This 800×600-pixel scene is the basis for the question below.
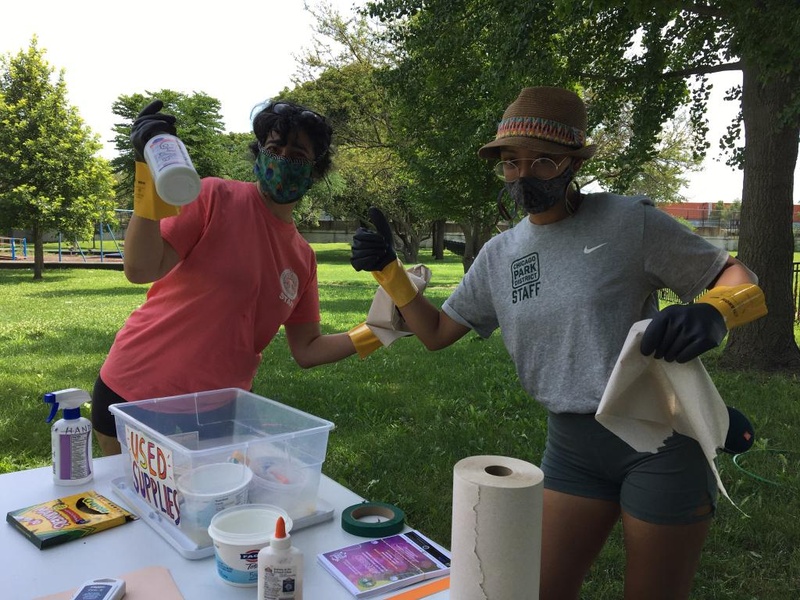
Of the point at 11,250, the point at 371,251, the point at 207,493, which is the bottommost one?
the point at 11,250

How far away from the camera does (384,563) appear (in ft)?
4.85

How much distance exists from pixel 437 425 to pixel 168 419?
346 cm

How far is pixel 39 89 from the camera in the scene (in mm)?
19188

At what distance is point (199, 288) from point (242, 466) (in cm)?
76

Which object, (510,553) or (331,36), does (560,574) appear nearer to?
(510,553)

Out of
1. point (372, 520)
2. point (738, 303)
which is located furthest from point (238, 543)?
point (738, 303)

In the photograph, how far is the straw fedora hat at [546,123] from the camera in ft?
6.19

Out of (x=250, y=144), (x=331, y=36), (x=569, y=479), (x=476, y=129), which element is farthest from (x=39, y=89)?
(x=569, y=479)

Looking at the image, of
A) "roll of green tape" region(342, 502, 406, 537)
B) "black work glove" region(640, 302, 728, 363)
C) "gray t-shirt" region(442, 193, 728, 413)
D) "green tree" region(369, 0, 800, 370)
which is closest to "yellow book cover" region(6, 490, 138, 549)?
"roll of green tape" region(342, 502, 406, 537)

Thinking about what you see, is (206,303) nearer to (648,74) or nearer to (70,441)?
(70,441)

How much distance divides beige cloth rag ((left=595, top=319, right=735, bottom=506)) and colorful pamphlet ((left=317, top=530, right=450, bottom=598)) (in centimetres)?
53

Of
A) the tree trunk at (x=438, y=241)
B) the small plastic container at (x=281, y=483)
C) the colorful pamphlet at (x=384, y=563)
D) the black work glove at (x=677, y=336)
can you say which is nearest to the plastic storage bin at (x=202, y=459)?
the small plastic container at (x=281, y=483)

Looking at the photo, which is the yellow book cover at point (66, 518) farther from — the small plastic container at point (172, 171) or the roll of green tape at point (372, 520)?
the small plastic container at point (172, 171)

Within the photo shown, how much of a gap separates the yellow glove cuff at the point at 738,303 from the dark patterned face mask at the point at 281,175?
Result: 4.51ft
